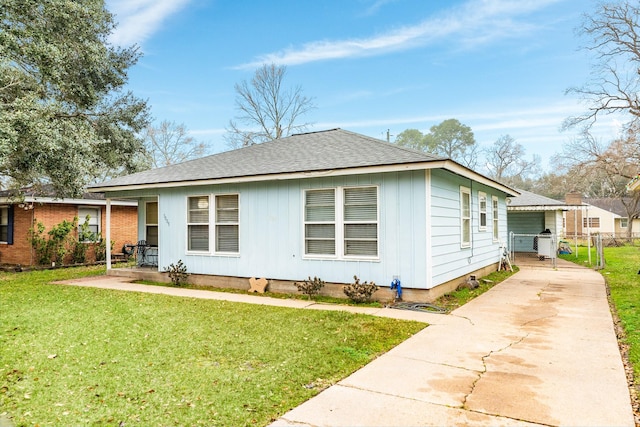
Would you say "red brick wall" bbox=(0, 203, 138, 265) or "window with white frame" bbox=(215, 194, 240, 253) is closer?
"window with white frame" bbox=(215, 194, 240, 253)

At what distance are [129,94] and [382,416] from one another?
16390mm

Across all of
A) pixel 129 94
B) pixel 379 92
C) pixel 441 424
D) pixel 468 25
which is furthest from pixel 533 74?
pixel 441 424

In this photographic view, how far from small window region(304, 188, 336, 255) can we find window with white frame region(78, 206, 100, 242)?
10.9 meters

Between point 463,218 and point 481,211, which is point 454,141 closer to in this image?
point 481,211

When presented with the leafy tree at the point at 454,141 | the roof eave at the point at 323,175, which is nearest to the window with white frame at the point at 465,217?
the roof eave at the point at 323,175

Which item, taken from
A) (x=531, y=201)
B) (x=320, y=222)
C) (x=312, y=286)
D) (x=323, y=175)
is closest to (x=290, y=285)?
(x=312, y=286)

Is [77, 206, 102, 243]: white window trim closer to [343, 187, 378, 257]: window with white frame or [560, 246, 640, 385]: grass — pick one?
[343, 187, 378, 257]: window with white frame

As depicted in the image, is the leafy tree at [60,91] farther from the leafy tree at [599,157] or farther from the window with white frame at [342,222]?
the leafy tree at [599,157]

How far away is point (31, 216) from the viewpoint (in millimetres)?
14133

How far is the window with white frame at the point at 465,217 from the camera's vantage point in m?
9.28

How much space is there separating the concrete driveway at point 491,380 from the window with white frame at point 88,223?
14015mm

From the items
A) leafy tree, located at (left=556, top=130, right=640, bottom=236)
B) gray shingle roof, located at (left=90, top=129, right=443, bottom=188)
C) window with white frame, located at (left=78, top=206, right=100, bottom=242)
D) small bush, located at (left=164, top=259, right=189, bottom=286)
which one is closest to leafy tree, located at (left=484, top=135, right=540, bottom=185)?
leafy tree, located at (left=556, top=130, right=640, bottom=236)

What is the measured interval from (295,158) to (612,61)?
71.2ft

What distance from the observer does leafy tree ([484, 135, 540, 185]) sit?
45375mm
